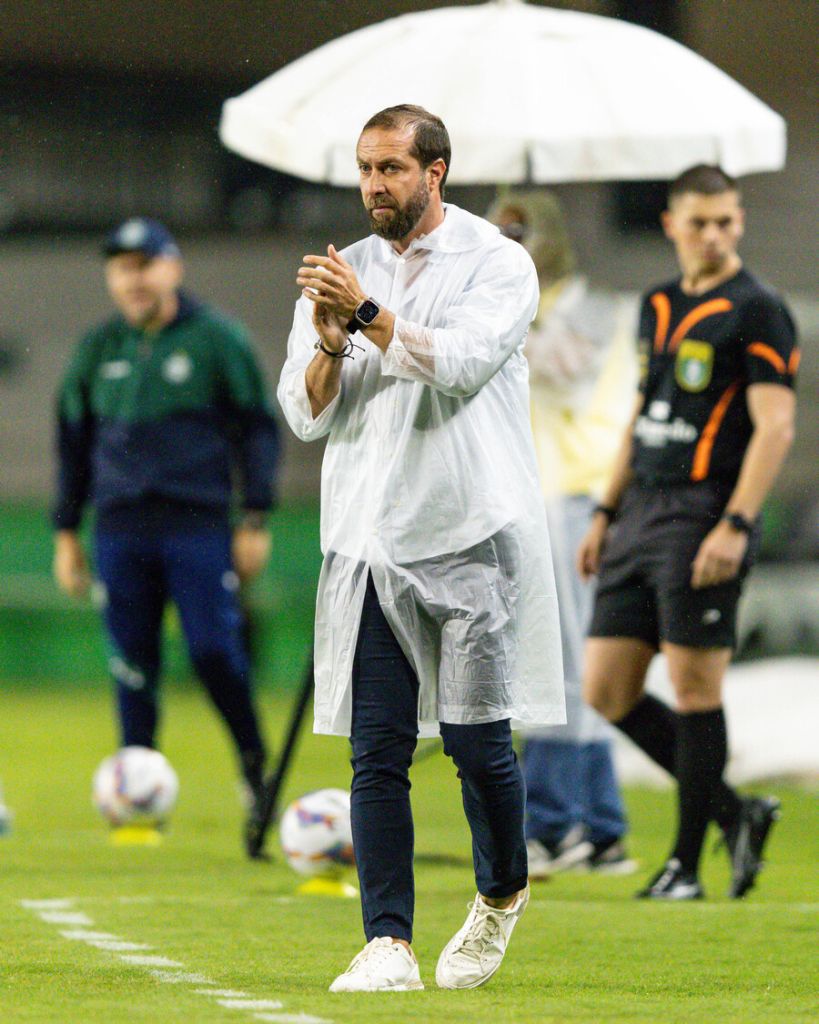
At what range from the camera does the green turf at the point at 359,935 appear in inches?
147

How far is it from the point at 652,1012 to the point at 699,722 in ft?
6.20

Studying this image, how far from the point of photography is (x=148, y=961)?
432 centimetres

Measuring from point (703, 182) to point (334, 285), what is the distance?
2087 millimetres

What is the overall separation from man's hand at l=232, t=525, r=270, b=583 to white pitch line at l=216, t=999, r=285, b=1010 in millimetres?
3692

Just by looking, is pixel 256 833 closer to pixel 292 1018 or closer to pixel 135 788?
pixel 135 788

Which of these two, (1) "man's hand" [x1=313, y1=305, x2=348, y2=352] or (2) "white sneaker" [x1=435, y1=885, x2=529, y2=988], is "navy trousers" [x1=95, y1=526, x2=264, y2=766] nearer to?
(2) "white sneaker" [x1=435, y1=885, x2=529, y2=988]

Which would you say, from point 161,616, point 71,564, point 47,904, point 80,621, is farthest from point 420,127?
point 80,621

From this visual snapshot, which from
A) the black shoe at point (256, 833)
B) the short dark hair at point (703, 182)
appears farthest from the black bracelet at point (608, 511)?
the black shoe at point (256, 833)

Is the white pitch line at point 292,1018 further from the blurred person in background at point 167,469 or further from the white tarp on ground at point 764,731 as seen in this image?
the white tarp on ground at point 764,731

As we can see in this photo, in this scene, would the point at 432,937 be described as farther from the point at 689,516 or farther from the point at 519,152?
the point at 519,152

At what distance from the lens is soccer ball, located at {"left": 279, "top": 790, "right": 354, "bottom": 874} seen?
5.54 meters

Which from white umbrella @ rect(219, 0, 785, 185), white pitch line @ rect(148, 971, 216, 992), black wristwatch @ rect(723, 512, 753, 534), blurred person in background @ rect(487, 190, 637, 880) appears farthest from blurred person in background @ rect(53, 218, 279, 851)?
white pitch line @ rect(148, 971, 216, 992)

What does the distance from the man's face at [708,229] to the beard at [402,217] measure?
5.65ft

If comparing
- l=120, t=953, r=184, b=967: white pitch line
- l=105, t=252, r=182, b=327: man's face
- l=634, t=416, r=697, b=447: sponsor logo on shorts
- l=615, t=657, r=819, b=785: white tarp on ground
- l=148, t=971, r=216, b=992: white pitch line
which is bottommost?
l=615, t=657, r=819, b=785: white tarp on ground
